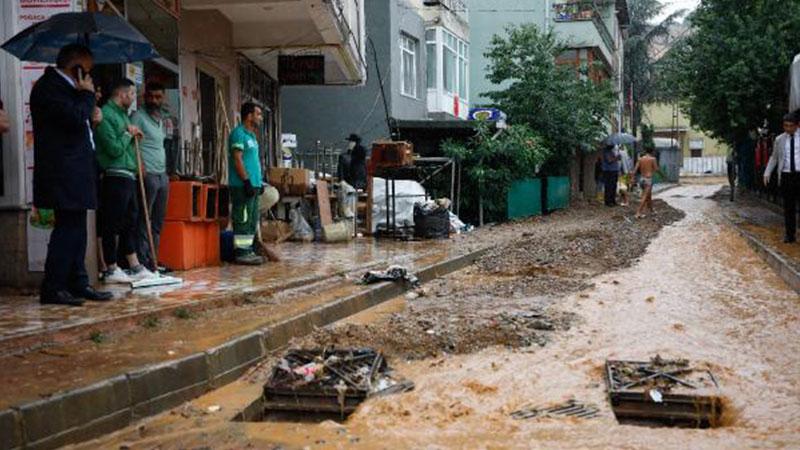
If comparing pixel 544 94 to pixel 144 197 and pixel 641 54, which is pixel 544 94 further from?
pixel 641 54

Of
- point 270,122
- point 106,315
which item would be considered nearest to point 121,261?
point 106,315

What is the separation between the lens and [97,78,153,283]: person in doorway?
6.86m

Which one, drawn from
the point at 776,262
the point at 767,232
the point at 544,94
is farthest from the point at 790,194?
the point at 544,94

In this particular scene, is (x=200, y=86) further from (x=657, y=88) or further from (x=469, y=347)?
(x=657, y=88)

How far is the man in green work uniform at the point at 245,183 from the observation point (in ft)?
29.8

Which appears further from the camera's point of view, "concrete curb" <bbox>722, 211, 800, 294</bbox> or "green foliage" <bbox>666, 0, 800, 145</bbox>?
"green foliage" <bbox>666, 0, 800, 145</bbox>

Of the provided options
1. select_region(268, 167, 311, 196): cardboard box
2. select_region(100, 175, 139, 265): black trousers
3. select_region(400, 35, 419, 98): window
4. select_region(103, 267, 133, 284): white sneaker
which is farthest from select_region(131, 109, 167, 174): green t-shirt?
select_region(400, 35, 419, 98): window

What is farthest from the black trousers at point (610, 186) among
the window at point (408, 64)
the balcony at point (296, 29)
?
the balcony at point (296, 29)

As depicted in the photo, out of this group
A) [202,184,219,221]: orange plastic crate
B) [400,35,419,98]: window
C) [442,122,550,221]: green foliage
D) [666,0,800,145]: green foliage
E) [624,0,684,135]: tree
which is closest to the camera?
[202,184,219,221]: orange plastic crate

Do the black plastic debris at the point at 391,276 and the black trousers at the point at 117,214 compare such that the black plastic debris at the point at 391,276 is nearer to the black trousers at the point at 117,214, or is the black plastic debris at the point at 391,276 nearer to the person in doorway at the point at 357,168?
the black trousers at the point at 117,214

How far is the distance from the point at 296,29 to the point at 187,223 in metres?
5.71

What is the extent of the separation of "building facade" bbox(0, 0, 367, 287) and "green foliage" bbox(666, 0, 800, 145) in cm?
1181

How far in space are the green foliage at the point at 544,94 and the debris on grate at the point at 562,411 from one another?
18.4m

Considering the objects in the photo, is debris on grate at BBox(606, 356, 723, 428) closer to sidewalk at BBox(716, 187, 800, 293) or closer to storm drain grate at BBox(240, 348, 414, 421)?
storm drain grate at BBox(240, 348, 414, 421)
